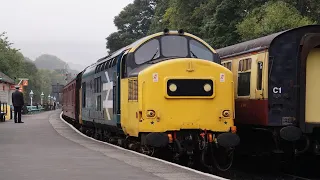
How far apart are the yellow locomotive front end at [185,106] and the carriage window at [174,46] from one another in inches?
37.0

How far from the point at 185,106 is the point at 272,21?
21.3 m

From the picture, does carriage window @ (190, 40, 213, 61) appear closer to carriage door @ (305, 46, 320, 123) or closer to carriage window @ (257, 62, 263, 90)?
carriage window @ (257, 62, 263, 90)

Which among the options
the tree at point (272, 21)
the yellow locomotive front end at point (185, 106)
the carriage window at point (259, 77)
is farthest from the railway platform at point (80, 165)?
the tree at point (272, 21)

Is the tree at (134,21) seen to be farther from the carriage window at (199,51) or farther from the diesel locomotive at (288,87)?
the diesel locomotive at (288,87)

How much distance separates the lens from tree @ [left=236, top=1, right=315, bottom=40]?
1264 inches

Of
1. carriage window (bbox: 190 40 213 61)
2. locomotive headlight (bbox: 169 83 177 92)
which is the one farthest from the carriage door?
locomotive headlight (bbox: 169 83 177 92)

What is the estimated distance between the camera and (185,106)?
12.6 metres

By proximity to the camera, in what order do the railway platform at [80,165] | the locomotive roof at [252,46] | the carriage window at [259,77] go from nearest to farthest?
the railway platform at [80,165] < the locomotive roof at [252,46] < the carriage window at [259,77]

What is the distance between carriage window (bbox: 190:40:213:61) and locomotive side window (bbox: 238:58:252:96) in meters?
1.16

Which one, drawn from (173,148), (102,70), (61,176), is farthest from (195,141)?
(102,70)

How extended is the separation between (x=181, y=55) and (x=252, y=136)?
127 inches

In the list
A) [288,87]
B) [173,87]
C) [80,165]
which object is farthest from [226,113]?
[80,165]

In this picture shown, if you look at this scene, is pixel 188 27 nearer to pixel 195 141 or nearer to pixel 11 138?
pixel 11 138

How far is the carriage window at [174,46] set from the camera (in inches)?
549
